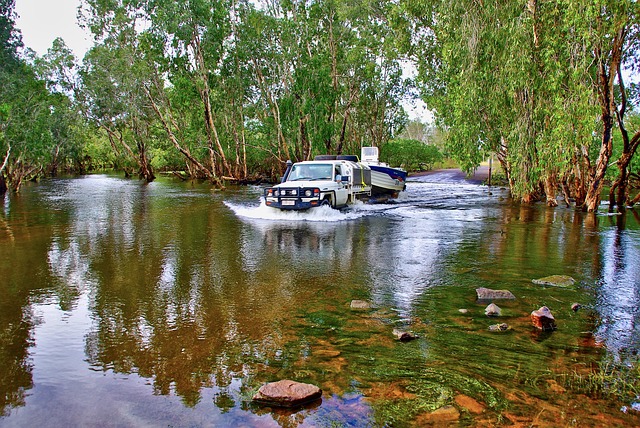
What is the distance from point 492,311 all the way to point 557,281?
2.37 metres

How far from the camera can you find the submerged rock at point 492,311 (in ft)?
21.4

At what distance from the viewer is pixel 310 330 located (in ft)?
19.8

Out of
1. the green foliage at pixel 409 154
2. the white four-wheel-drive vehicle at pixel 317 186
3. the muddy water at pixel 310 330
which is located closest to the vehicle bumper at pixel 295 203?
the white four-wheel-drive vehicle at pixel 317 186

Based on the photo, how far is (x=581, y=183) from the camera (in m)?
19.6

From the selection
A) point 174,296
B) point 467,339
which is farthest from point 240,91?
point 467,339

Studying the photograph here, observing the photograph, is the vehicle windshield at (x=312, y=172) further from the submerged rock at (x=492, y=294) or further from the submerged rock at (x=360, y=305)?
the submerged rock at (x=360, y=305)

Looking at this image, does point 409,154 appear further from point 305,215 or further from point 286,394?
point 286,394

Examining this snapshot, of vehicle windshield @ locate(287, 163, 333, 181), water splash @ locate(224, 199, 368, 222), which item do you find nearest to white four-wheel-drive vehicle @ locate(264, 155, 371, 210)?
vehicle windshield @ locate(287, 163, 333, 181)

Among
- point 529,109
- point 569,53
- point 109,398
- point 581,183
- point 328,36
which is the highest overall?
point 328,36

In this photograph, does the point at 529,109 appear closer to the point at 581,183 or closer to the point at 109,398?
the point at 581,183

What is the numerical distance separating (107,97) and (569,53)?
38396 millimetres

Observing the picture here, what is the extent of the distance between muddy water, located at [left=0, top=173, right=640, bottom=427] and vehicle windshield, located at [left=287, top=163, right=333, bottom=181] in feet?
19.8

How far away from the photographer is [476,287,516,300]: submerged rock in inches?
289

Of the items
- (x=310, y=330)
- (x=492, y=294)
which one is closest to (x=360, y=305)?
(x=310, y=330)
